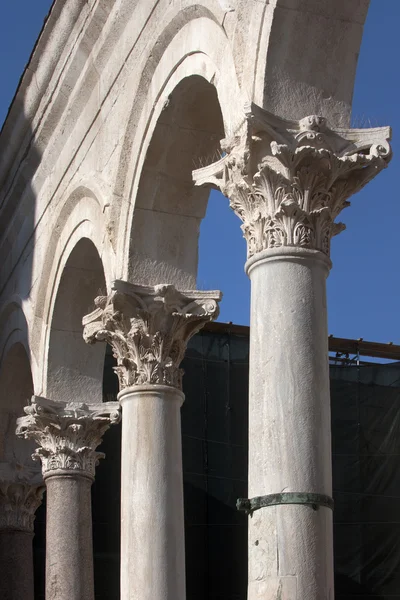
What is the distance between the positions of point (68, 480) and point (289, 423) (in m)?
6.93

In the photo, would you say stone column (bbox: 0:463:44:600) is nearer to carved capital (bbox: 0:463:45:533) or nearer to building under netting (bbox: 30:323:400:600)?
carved capital (bbox: 0:463:45:533)

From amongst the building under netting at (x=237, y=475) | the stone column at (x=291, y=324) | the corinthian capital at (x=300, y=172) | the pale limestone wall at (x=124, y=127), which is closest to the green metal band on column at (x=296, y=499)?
the stone column at (x=291, y=324)

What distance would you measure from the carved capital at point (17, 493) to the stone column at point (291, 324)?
9231mm

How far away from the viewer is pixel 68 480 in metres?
14.3

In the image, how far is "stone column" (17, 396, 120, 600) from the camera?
13992mm

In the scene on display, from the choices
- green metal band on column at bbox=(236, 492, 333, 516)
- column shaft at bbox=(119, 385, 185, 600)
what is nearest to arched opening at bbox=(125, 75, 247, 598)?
column shaft at bbox=(119, 385, 185, 600)

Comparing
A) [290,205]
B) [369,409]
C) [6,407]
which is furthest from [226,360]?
[290,205]

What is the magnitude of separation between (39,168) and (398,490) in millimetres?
10313

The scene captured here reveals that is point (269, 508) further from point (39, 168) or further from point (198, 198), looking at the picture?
point (39, 168)

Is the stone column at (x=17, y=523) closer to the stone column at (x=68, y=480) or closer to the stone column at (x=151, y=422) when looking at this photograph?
the stone column at (x=68, y=480)

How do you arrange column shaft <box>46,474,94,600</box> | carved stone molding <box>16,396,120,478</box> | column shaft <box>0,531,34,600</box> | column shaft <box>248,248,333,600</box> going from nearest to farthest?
1. column shaft <box>248,248,333,600</box>
2. column shaft <box>46,474,94,600</box>
3. carved stone molding <box>16,396,120,478</box>
4. column shaft <box>0,531,34,600</box>

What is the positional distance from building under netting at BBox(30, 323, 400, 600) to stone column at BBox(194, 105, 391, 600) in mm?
12863

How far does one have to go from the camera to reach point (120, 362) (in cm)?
1173

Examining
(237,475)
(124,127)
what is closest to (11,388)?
(237,475)
